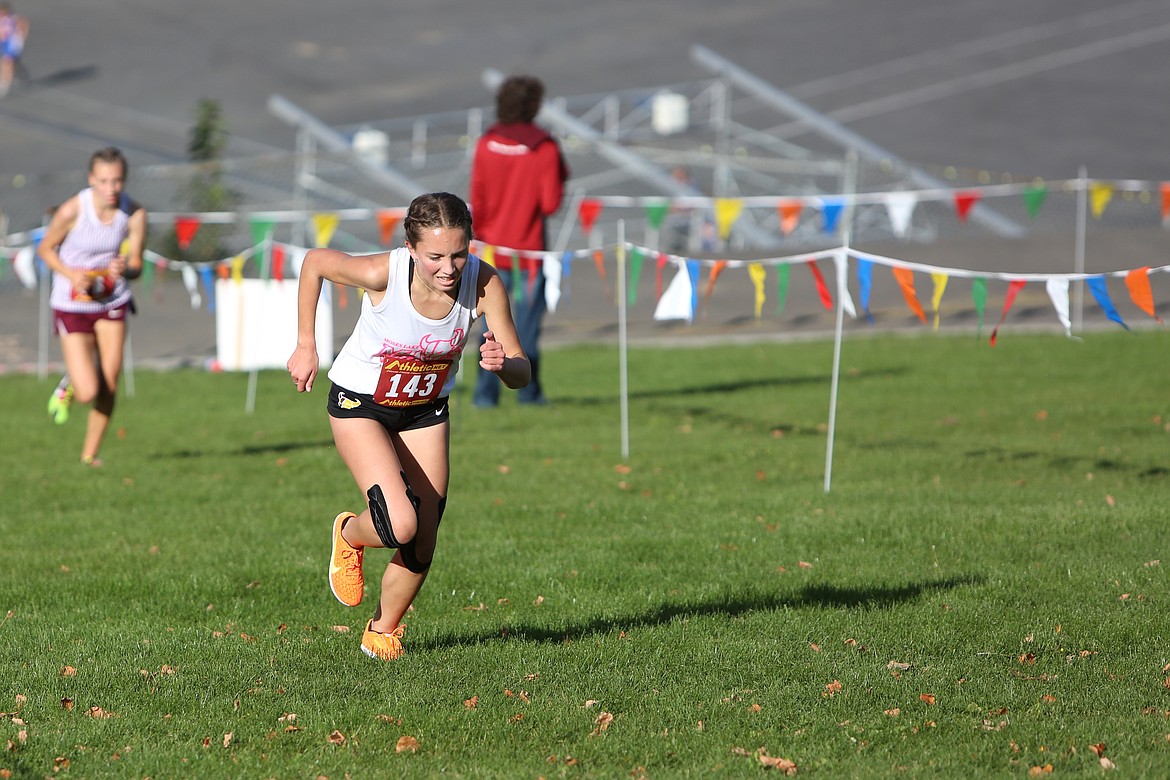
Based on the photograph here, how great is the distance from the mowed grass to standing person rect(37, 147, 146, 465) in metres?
0.82

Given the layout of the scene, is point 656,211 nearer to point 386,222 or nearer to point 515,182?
point 386,222

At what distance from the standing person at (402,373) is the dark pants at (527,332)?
7057 millimetres

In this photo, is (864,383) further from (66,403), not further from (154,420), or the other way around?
(66,403)

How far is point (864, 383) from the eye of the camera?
14438 millimetres

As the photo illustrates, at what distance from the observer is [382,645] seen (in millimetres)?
5766

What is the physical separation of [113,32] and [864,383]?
36.3 metres

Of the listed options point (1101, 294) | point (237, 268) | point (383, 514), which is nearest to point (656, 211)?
point (237, 268)

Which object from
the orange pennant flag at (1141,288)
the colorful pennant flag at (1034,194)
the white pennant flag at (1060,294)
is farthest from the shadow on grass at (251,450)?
the colorful pennant flag at (1034,194)

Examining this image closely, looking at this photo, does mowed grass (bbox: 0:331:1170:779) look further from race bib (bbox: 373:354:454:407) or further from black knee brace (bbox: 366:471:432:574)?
race bib (bbox: 373:354:454:407)

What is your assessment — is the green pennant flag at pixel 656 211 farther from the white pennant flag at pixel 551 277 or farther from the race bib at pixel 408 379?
the race bib at pixel 408 379

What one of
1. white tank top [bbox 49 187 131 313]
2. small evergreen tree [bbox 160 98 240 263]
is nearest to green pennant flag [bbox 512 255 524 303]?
white tank top [bbox 49 187 131 313]

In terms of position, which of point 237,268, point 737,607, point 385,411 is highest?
point 237,268

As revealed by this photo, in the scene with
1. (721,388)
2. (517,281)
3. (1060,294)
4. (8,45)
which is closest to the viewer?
(1060,294)

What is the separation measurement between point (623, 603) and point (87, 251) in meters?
5.11
